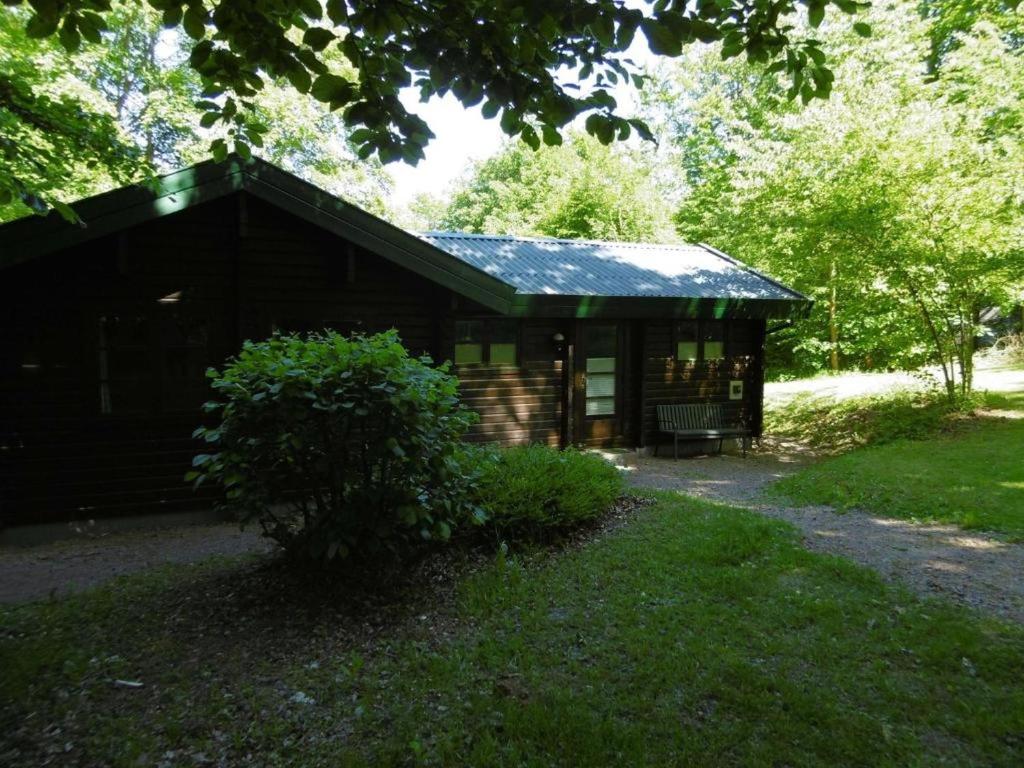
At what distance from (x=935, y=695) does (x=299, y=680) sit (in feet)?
11.4

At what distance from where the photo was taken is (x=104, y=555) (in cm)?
646

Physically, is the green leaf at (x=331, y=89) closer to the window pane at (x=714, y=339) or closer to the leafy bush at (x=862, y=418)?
the window pane at (x=714, y=339)

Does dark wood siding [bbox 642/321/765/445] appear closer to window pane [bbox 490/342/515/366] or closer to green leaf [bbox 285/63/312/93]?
window pane [bbox 490/342/515/366]

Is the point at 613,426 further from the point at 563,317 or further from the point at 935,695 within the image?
the point at 935,695

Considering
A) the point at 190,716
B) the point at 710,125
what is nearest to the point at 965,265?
the point at 190,716

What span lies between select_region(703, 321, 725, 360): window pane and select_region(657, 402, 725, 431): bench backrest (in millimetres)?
963

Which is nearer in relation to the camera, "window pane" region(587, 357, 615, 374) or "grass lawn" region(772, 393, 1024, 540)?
"grass lawn" region(772, 393, 1024, 540)

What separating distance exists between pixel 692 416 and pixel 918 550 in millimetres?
6632

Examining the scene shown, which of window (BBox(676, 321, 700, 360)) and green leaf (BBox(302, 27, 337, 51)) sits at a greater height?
green leaf (BBox(302, 27, 337, 51))

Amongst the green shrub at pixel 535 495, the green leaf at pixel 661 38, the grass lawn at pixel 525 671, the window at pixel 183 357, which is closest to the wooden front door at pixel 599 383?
the green shrub at pixel 535 495

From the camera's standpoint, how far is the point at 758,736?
10.2 ft

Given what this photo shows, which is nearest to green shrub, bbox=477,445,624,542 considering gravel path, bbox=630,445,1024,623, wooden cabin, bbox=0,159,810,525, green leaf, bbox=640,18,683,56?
gravel path, bbox=630,445,1024,623

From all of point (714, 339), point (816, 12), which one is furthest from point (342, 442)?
point (714, 339)

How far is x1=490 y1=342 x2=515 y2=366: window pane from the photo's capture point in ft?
34.8
